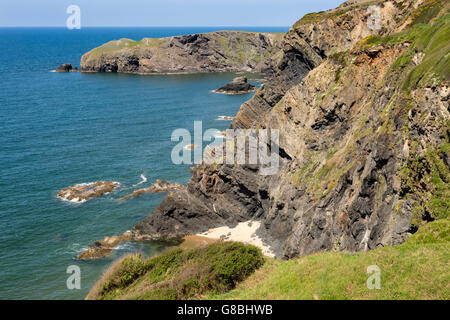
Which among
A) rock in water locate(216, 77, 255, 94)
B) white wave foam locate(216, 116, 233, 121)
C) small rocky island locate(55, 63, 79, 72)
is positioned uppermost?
small rocky island locate(55, 63, 79, 72)

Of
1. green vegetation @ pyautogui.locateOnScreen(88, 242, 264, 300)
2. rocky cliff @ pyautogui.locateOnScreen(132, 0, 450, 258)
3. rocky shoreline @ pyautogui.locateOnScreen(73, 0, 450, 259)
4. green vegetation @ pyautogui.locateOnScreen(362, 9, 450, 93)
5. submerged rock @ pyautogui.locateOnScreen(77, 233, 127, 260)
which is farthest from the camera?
submerged rock @ pyautogui.locateOnScreen(77, 233, 127, 260)

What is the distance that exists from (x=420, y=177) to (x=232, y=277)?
11540 mm

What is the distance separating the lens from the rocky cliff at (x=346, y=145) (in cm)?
2188

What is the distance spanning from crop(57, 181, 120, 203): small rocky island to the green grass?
139 ft

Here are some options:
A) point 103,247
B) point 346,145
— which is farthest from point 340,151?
point 103,247

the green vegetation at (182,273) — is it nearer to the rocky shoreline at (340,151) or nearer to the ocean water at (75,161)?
the rocky shoreline at (340,151)

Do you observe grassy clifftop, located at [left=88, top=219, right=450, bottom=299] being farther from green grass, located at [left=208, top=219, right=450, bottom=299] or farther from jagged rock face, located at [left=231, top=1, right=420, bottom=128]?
jagged rock face, located at [left=231, top=1, right=420, bottom=128]

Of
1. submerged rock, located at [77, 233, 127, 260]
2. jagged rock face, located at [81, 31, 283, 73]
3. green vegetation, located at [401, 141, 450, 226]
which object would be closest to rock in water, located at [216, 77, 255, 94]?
jagged rock face, located at [81, 31, 283, 73]

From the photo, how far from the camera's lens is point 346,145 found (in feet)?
113

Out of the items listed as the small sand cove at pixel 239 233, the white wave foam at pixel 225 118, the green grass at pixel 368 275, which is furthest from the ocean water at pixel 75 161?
the green grass at pixel 368 275

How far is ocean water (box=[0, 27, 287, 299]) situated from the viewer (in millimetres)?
43094

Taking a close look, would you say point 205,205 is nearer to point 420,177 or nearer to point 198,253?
point 198,253
